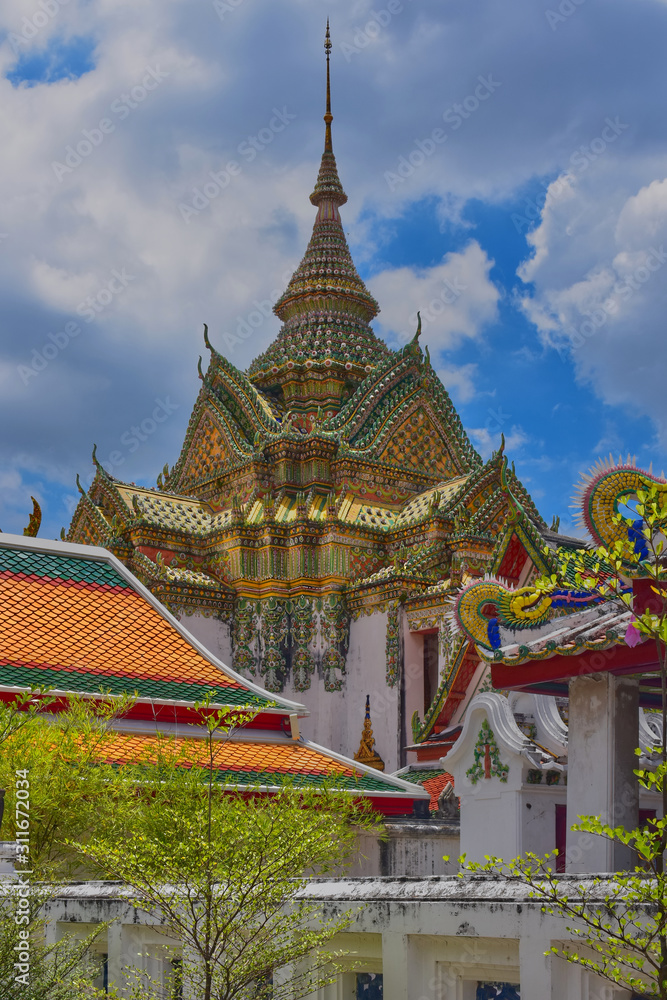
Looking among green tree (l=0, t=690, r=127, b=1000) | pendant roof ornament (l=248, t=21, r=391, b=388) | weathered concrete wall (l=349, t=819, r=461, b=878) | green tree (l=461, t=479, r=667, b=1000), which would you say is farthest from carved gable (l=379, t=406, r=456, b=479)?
green tree (l=461, t=479, r=667, b=1000)

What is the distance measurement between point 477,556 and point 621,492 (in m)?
14.1

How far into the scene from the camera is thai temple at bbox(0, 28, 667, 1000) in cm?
596

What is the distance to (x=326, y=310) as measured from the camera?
27.5 meters

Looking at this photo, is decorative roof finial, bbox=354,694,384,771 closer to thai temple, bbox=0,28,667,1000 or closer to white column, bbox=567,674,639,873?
thai temple, bbox=0,28,667,1000

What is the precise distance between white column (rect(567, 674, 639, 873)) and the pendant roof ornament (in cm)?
1812

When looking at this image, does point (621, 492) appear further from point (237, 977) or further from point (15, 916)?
point (15, 916)

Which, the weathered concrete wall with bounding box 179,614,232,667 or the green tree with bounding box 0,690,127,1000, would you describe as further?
the weathered concrete wall with bounding box 179,614,232,667

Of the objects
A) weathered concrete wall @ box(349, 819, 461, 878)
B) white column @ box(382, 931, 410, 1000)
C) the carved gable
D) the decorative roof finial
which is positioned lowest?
weathered concrete wall @ box(349, 819, 461, 878)

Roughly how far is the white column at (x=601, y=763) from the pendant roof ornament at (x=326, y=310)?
18115 millimetres

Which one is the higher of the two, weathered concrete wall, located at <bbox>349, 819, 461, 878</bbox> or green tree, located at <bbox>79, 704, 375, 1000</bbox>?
green tree, located at <bbox>79, 704, 375, 1000</bbox>

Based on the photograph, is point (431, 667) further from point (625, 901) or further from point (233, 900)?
point (625, 901)

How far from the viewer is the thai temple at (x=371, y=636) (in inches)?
235

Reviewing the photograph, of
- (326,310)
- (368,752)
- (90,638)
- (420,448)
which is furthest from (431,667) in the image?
(90,638)

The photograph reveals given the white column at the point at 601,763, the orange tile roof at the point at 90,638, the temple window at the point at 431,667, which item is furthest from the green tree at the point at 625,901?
the temple window at the point at 431,667
